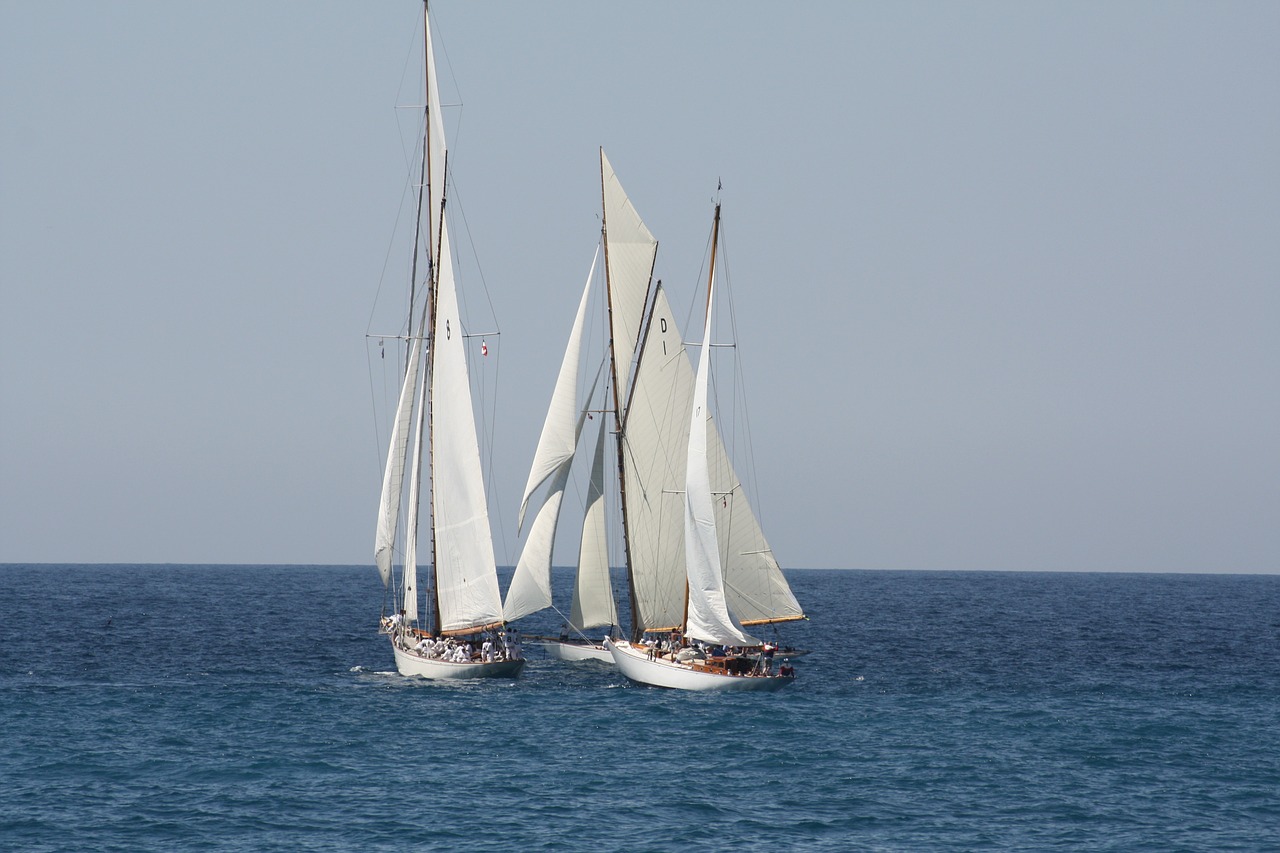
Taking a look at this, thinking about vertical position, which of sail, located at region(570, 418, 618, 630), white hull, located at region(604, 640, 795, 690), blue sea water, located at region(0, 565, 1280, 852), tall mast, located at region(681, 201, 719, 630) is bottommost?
blue sea water, located at region(0, 565, 1280, 852)

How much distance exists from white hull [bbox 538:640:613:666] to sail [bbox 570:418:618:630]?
6.07 feet

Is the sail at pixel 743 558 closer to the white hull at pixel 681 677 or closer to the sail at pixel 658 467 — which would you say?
the sail at pixel 658 467

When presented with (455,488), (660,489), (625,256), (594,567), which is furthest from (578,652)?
(625,256)

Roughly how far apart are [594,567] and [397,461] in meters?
11.1

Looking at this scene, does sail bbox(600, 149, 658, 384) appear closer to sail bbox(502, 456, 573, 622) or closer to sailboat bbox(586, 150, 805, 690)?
sailboat bbox(586, 150, 805, 690)

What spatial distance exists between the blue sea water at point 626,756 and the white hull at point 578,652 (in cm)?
142

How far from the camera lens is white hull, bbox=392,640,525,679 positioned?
62.6 metres

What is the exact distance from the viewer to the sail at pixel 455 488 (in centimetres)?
6309

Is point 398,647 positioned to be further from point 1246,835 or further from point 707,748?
point 1246,835

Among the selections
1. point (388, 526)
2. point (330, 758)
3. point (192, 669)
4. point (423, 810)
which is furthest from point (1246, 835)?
point (192, 669)

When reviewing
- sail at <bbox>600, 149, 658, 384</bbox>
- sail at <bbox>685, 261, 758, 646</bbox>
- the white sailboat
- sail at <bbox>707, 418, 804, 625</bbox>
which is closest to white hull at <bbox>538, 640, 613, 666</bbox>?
the white sailboat

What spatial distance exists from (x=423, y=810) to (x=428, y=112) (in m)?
34.5

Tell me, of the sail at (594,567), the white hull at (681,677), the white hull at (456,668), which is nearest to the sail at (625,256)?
the sail at (594,567)

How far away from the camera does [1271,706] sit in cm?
6150
